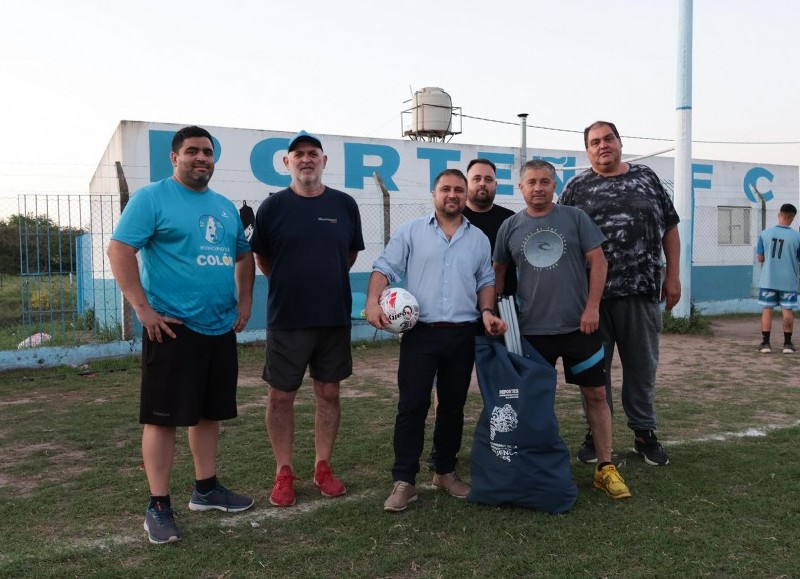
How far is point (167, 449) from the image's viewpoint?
3438mm

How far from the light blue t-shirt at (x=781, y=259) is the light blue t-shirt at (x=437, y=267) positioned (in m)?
6.90

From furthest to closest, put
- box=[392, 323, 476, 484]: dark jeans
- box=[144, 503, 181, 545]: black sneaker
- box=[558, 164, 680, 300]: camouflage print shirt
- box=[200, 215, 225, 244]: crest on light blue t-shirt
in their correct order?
box=[558, 164, 680, 300]: camouflage print shirt → box=[392, 323, 476, 484]: dark jeans → box=[200, 215, 225, 244]: crest on light blue t-shirt → box=[144, 503, 181, 545]: black sneaker

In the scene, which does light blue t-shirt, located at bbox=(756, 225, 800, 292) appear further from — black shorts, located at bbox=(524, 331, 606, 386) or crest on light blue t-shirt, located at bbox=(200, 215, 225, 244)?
crest on light blue t-shirt, located at bbox=(200, 215, 225, 244)

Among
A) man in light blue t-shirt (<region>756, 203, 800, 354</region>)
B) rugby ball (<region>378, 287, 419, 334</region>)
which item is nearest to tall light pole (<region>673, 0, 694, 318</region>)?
man in light blue t-shirt (<region>756, 203, 800, 354</region>)

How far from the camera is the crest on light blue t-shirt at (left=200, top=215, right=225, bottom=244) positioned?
3441 millimetres

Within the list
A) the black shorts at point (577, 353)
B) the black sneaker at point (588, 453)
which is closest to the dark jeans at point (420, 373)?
the black shorts at point (577, 353)

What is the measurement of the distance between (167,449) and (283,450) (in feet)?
2.24

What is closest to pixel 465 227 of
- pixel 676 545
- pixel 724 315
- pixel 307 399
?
pixel 676 545

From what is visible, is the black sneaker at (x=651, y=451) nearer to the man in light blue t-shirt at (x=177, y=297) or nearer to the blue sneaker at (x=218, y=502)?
the blue sneaker at (x=218, y=502)

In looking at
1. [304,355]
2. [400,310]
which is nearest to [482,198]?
[400,310]

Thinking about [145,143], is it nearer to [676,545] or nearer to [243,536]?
[243,536]

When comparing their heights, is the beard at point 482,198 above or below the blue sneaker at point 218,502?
above

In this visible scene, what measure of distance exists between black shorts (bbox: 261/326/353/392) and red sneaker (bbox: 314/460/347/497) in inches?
19.5

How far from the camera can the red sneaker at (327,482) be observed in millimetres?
3871
